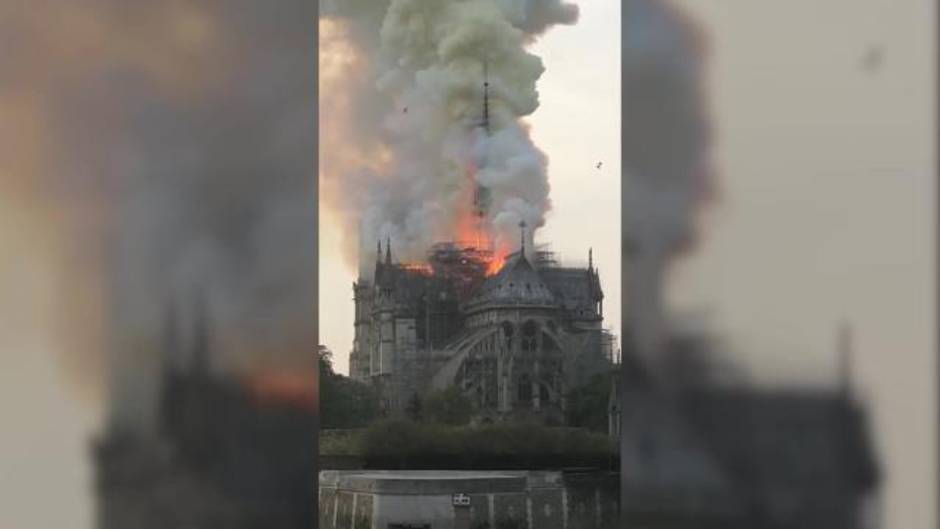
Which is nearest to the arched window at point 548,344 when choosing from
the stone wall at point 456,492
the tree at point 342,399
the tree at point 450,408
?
the tree at point 450,408

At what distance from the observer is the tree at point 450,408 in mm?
4301

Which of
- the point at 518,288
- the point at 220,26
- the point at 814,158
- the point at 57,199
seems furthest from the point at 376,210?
the point at 814,158

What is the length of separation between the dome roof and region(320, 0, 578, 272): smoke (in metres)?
0.13

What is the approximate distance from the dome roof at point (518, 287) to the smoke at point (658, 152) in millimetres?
425

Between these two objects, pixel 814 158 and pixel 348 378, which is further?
pixel 348 378

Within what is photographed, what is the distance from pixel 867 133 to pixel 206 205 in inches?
123

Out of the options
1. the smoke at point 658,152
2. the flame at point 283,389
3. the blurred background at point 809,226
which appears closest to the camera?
the blurred background at point 809,226

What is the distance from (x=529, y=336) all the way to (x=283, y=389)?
1223 millimetres

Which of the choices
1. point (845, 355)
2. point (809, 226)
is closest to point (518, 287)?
point (809, 226)

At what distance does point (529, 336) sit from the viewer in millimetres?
4309

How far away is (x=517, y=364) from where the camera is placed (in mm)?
4289

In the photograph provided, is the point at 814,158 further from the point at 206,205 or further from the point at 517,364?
the point at 206,205

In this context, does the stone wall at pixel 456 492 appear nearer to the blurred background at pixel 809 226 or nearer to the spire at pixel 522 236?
the blurred background at pixel 809 226

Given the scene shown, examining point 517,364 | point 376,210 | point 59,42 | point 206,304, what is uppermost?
point 59,42
